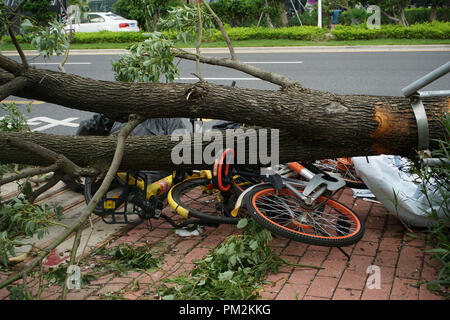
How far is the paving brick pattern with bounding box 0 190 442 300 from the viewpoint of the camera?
3506mm

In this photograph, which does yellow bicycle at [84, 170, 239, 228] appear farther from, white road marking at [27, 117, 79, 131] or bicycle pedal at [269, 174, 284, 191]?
white road marking at [27, 117, 79, 131]

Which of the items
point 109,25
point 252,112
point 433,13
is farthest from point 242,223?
point 433,13

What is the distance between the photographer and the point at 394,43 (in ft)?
51.6

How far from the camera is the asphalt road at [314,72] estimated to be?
9.51 metres

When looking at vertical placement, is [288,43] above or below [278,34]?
below

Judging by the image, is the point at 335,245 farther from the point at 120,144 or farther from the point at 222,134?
the point at 120,144

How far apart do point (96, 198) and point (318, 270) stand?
5.49 ft

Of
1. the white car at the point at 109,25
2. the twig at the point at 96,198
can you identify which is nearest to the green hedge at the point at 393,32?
the white car at the point at 109,25

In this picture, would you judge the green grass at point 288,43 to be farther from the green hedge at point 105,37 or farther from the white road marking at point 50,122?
the white road marking at point 50,122

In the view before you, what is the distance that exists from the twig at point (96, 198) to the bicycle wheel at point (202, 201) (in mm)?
901

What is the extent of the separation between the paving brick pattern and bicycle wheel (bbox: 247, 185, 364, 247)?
0.51 ft

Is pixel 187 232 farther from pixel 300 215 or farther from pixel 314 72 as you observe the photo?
pixel 314 72

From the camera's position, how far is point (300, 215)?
4305 millimetres
